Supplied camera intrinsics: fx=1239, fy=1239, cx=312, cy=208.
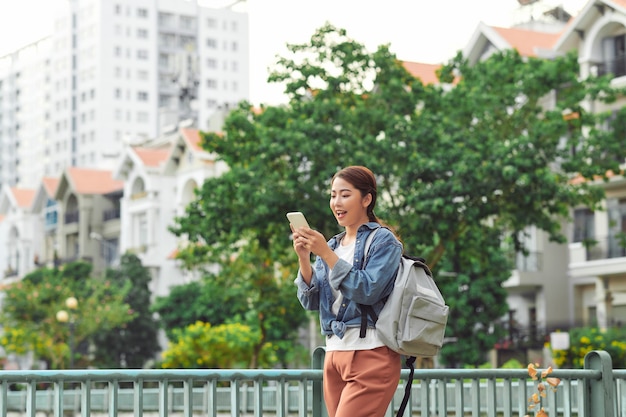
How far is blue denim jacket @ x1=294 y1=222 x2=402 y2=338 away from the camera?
5.86m

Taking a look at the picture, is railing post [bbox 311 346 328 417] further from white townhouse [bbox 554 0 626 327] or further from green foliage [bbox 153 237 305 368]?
white townhouse [bbox 554 0 626 327]

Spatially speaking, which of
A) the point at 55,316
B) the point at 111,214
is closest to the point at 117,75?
the point at 111,214

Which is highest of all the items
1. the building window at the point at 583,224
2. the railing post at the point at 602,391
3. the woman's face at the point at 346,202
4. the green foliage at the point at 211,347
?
the building window at the point at 583,224

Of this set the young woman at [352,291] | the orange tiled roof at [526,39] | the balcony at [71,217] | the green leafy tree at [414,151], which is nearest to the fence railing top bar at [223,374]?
the young woman at [352,291]

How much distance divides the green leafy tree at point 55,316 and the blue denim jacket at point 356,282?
48660mm

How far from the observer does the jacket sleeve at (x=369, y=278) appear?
586 centimetres

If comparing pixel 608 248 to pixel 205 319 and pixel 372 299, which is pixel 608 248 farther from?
pixel 372 299

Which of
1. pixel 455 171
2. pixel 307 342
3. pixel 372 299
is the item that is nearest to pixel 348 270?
pixel 372 299

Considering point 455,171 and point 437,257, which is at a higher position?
point 455,171

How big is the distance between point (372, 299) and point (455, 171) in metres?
23.6

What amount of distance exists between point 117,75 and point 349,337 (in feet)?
350

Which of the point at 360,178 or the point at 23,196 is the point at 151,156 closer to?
the point at 23,196

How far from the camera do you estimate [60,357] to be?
56.2 meters

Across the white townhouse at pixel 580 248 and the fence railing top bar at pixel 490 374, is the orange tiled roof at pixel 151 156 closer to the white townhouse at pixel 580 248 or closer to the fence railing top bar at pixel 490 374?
the white townhouse at pixel 580 248
